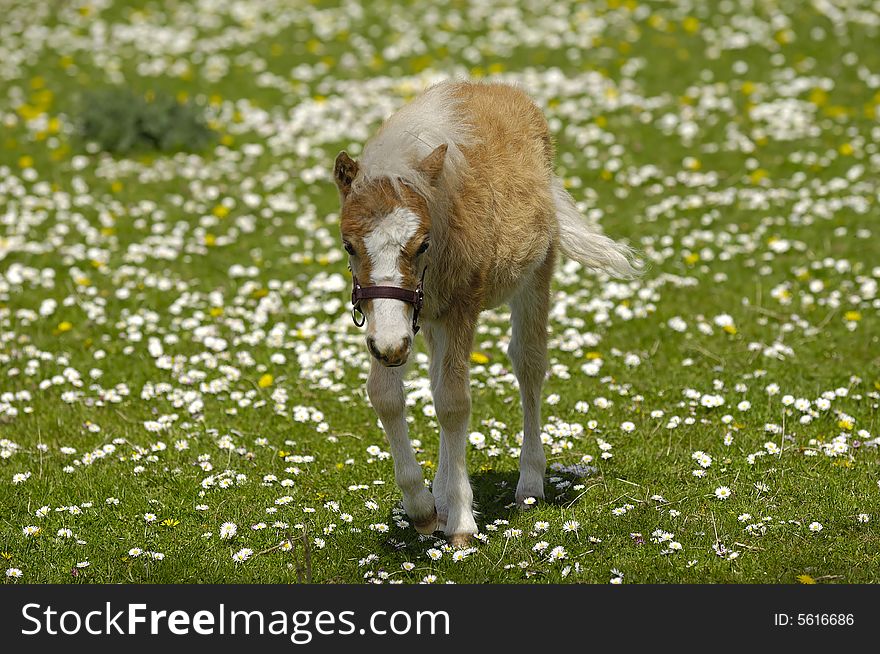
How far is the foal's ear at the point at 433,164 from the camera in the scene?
5.28 meters

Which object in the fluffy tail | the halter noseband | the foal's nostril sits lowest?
the foal's nostril

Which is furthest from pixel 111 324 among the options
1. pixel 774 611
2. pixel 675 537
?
pixel 774 611

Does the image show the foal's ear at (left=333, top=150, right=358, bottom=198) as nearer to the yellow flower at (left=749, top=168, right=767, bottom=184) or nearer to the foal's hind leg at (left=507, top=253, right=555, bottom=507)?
the foal's hind leg at (left=507, top=253, right=555, bottom=507)

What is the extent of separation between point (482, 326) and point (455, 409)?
142 inches

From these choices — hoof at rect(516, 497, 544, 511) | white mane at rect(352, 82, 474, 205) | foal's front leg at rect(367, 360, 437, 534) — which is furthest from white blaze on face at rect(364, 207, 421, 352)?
hoof at rect(516, 497, 544, 511)

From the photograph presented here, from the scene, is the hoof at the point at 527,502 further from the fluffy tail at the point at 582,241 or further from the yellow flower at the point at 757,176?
the yellow flower at the point at 757,176

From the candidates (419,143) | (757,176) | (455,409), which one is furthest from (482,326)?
(757,176)

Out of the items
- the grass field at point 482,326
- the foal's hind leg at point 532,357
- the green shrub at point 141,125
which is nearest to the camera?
the grass field at point 482,326

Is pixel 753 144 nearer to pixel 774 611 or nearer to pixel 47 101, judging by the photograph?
pixel 774 611

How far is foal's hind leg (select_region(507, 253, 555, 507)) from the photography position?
6.64 meters

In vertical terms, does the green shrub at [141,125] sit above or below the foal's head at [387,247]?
above

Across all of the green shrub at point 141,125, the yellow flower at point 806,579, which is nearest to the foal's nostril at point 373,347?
the yellow flower at point 806,579

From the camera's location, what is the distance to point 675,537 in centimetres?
591

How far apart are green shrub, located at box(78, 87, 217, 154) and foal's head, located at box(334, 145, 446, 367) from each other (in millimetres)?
9656
